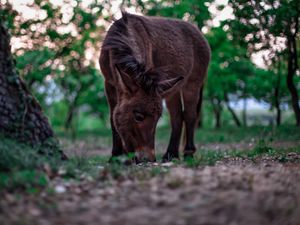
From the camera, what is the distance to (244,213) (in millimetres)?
3215

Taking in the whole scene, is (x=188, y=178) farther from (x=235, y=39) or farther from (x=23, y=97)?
(x=235, y=39)

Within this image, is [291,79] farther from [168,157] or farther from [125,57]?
[125,57]

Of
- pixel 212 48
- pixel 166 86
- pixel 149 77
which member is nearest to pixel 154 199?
pixel 149 77

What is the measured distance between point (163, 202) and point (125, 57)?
10.9 ft

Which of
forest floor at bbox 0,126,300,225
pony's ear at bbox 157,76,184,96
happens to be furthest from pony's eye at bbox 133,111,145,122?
forest floor at bbox 0,126,300,225

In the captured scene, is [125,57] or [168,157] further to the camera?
[168,157]

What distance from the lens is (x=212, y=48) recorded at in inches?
745

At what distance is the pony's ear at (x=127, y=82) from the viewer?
610 cm

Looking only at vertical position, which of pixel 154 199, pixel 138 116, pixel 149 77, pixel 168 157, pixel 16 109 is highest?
pixel 149 77

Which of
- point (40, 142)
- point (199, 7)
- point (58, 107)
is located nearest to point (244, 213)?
point (40, 142)

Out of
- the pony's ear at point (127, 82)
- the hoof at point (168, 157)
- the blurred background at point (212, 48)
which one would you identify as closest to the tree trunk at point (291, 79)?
the blurred background at point (212, 48)

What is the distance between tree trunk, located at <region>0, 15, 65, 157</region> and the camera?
16.6 ft

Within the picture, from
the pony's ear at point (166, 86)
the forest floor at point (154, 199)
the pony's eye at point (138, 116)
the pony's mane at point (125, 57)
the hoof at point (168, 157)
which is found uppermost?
the pony's mane at point (125, 57)

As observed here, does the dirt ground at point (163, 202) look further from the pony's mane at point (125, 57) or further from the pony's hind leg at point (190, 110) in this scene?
the pony's hind leg at point (190, 110)
